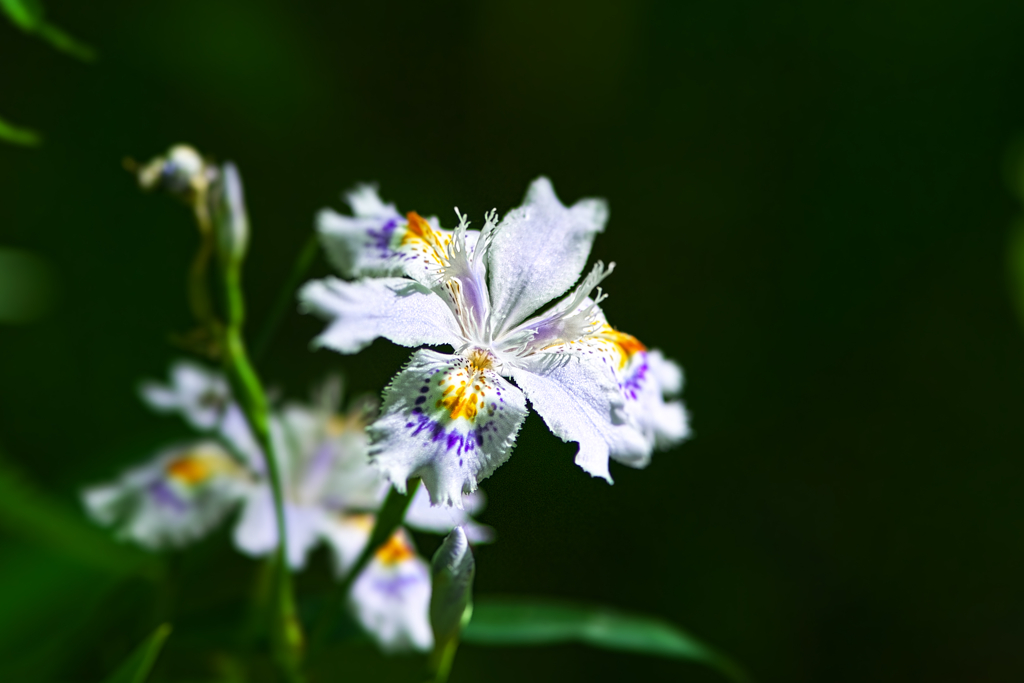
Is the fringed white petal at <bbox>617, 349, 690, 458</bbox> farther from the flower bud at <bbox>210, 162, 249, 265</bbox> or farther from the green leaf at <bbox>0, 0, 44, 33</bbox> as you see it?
the green leaf at <bbox>0, 0, 44, 33</bbox>

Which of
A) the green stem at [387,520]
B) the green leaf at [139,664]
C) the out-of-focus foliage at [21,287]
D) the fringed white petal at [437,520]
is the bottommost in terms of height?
the green leaf at [139,664]

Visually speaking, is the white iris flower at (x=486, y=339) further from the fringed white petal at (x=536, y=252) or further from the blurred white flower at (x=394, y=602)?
the blurred white flower at (x=394, y=602)

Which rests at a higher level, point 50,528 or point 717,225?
point 717,225

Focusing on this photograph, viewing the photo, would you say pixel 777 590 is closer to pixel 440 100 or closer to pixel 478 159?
pixel 478 159

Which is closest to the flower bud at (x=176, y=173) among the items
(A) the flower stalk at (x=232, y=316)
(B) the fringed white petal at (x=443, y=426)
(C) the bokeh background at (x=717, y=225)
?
(A) the flower stalk at (x=232, y=316)

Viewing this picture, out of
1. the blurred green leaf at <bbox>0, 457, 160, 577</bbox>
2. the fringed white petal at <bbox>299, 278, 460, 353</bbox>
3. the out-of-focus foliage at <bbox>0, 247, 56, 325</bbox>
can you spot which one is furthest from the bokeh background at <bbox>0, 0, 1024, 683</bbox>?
the fringed white petal at <bbox>299, 278, 460, 353</bbox>

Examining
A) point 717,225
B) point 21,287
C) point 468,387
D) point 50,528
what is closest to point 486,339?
point 468,387

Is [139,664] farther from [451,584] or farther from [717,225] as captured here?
[717,225]
